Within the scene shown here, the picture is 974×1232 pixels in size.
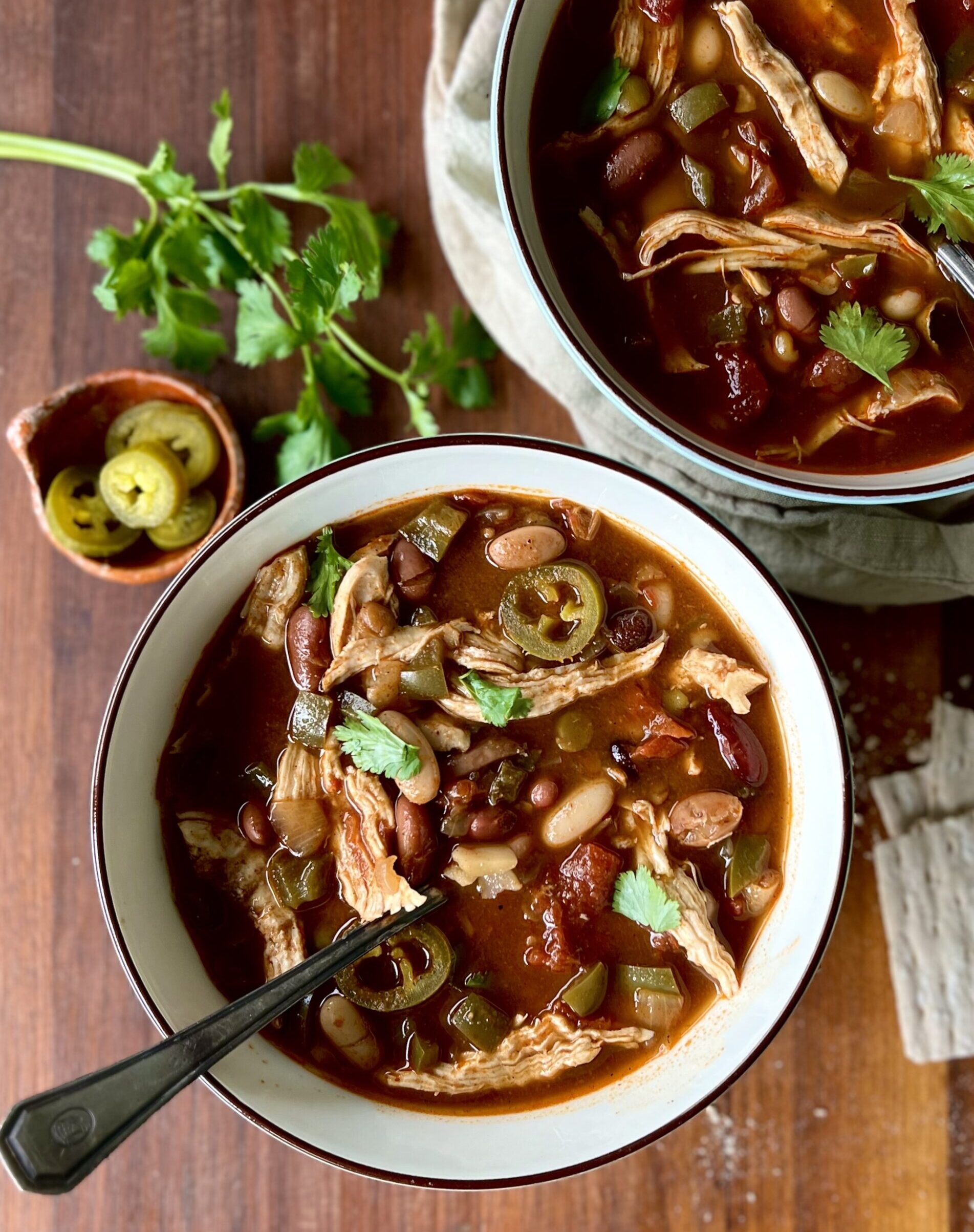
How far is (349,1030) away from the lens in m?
2.66

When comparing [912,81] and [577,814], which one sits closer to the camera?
[912,81]

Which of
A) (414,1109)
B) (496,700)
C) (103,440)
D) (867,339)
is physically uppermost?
(103,440)

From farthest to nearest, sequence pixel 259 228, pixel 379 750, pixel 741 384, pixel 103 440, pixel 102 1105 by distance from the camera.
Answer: pixel 103 440 → pixel 259 228 → pixel 379 750 → pixel 741 384 → pixel 102 1105

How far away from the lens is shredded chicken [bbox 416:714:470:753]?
8.67 feet

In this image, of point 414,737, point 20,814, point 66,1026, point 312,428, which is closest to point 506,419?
point 312,428

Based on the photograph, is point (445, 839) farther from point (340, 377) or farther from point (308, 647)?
point (340, 377)

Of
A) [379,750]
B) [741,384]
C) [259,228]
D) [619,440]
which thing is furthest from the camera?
[259,228]

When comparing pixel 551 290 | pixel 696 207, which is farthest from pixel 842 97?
pixel 551 290

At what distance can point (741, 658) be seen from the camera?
2.70 m

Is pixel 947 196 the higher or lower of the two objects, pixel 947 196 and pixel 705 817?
the higher

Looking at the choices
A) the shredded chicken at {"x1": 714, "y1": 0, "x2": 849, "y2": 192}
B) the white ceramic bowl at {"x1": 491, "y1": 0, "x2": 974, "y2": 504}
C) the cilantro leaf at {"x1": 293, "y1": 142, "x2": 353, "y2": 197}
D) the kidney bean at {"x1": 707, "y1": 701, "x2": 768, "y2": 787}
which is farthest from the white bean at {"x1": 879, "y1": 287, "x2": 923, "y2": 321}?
the cilantro leaf at {"x1": 293, "y1": 142, "x2": 353, "y2": 197}

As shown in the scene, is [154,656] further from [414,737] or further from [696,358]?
[696,358]

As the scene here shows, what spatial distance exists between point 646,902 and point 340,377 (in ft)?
5.28

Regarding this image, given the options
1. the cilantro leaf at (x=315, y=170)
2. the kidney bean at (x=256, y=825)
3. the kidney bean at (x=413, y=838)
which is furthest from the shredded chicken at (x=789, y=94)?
the kidney bean at (x=256, y=825)
